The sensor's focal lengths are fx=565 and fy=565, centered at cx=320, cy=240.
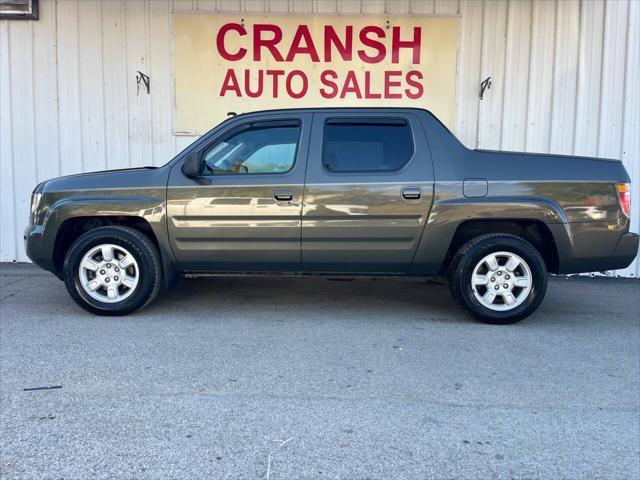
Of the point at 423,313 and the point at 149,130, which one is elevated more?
the point at 149,130

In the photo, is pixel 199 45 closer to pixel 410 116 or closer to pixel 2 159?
pixel 2 159

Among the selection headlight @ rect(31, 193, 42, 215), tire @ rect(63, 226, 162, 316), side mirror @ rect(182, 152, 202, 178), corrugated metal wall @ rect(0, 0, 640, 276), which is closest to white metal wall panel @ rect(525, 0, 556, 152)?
corrugated metal wall @ rect(0, 0, 640, 276)

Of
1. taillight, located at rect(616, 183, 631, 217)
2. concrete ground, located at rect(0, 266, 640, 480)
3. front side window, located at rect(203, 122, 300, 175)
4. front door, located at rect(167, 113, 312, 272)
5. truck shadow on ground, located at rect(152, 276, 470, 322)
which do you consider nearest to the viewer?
concrete ground, located at rect(0, 266, 640, 480)

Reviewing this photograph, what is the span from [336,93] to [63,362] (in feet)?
17.0

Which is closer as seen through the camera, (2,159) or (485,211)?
(485,211)

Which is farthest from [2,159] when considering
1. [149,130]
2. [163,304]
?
[163,304]

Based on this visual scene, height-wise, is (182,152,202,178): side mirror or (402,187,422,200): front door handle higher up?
(182,152,202,178): side mirror

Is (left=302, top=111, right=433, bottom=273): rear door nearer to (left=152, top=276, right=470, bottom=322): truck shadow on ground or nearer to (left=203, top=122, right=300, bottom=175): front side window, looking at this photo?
(left=203, top=122, right=300, bottom=175): front side window

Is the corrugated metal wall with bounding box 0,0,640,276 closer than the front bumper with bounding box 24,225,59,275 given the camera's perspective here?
No

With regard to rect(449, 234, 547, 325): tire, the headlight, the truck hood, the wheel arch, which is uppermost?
the truck hood

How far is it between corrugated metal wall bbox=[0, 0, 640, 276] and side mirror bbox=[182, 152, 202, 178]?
3.11 m

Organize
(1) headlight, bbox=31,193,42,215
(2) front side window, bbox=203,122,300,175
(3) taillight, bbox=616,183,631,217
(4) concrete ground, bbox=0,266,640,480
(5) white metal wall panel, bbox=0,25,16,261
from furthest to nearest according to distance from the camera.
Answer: (5) white metal wall panel, bbox=0,25,16,261
(1) headlight, bbox=31,193,42,215
(2) front side window, bbox=203,122,300,175
(3) taillight, bbox=616,183,631,217
(4) concrete ground, bbox=0,266,640,480

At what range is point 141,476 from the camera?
2693 millimetres

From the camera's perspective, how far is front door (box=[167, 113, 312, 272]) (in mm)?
4992
